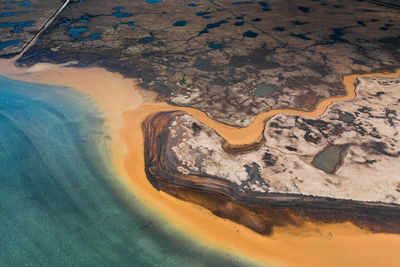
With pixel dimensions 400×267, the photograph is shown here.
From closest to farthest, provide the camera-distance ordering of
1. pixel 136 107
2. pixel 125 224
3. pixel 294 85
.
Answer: pixel 125 224 → pixel 136 107 → pixel 294 85

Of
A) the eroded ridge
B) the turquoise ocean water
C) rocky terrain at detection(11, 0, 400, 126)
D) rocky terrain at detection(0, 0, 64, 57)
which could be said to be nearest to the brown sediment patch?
the eroded ridge

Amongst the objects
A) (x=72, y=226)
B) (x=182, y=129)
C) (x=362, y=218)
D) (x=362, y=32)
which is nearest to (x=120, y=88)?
(x=182, y=129)

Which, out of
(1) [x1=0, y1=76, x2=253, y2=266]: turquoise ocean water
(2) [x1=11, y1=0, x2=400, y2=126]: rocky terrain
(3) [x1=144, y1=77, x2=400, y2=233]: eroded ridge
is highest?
(2) [x1=11, y1=0, x2=400, y2=126]: rocky terrain

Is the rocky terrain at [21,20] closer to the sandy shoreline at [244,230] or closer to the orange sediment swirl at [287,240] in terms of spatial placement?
the sandy shoreline at [244,230]

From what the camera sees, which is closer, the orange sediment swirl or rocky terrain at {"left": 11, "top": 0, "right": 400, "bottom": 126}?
the orange sediment swirl

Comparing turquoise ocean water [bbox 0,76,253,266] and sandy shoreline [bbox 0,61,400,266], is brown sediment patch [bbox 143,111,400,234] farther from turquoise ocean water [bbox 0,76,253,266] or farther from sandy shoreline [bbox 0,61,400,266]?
turquoise ocean water [bbox 0,76,253,266]

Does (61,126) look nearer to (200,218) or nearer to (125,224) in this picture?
(125,224)
